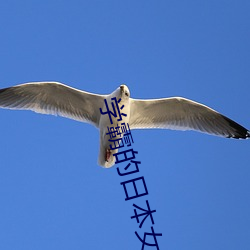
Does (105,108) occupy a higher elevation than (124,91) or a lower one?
higher

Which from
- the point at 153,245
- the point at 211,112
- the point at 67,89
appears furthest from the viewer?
the point at 211,112

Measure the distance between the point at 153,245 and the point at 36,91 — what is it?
2.99m

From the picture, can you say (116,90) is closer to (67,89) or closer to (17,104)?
(67,89)

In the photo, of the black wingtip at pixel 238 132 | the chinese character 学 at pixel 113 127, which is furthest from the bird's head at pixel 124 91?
the black wingtip at pixel 238 132

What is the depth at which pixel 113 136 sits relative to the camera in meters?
6.69

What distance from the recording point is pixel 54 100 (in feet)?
23.5

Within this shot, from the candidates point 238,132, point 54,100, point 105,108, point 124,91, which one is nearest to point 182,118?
point 238,132

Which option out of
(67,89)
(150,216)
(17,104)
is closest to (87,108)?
(67,89)

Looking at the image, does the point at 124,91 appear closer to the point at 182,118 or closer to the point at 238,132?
the point at 182,118

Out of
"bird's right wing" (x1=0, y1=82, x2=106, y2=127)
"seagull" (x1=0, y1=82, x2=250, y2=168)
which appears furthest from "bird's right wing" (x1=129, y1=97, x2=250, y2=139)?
"bird's right wing" (x1=0, y1=82, x2=106, y2=127)

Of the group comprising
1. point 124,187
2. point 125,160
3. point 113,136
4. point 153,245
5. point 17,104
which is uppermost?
point 17,104

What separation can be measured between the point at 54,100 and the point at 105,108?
80 cm

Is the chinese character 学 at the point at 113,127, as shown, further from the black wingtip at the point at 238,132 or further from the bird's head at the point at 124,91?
the black wingtip at the point at 238,132

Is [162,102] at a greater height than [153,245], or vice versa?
[162,102]
